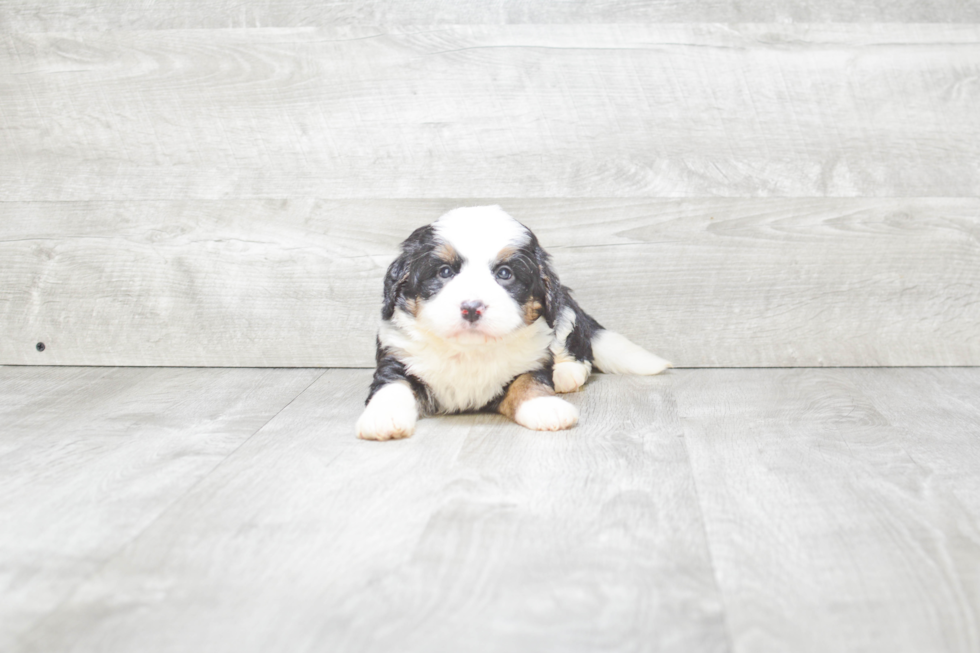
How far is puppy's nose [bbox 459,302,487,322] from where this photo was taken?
1.95 meters

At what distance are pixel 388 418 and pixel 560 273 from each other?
1050 millimetres

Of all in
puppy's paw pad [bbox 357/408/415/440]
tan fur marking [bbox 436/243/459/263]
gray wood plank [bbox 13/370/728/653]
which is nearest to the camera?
gray wood plank [bbox 13/370/728/653]

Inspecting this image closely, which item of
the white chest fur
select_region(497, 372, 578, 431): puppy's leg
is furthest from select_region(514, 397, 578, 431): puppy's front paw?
the white chest fur

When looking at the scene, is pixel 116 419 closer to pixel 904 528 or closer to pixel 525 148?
pixel 525 148

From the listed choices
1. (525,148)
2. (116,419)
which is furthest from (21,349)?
(525,148)

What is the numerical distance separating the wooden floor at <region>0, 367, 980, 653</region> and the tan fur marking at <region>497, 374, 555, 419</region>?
8cm

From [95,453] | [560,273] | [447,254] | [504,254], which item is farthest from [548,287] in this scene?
[95,453]

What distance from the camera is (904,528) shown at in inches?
55.7

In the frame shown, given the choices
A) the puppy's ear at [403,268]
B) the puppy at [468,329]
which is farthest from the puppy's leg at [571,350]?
the puppy's ear at [403,268]

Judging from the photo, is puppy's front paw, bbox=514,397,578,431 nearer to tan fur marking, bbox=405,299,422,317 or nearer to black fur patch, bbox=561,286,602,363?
tan fur marking, bbox=405,299,422,317

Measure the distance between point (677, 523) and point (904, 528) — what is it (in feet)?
1.18

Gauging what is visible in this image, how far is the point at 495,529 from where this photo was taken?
4.64 ft

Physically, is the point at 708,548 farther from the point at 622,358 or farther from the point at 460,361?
the point at 622,358

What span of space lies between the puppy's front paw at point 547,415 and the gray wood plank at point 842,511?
0.28 m
